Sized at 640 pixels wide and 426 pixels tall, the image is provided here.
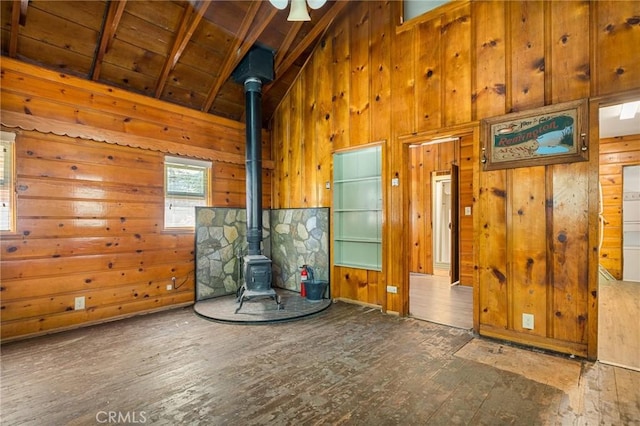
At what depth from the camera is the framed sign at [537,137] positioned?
9.18 ft

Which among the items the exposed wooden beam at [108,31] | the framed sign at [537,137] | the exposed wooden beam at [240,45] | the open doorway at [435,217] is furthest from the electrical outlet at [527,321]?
the exposed wooden beam at [108,31]

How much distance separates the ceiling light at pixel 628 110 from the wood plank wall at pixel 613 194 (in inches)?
53.1

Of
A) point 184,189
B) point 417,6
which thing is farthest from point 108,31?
point 417,6

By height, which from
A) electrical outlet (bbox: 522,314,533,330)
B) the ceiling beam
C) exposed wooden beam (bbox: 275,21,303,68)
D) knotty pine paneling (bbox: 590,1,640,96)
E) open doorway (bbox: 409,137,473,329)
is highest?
exposed wooden beam (bbox: 275,21,303,68)

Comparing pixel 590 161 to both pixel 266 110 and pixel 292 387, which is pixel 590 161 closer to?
pixel 292 387

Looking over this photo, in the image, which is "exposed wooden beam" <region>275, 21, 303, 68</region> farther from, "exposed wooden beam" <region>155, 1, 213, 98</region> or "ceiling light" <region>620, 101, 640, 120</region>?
"ceiling light" <region>620, 101, 640, 120</region>

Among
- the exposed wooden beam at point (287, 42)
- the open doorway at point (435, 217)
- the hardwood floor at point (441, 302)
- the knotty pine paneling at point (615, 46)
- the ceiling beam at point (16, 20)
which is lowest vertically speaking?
the hardwood floor at point (441, 302)

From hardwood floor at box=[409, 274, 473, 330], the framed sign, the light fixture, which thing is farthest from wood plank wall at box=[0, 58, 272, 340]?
the framed sign

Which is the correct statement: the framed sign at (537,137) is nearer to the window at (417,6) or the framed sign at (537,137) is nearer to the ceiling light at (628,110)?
the window at (417,6)

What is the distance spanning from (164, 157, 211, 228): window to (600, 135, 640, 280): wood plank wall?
278 inches

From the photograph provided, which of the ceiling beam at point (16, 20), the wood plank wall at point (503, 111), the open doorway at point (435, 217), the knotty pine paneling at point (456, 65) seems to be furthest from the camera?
the open doorway at point (435, 217)

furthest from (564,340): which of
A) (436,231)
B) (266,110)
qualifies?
(266,110)

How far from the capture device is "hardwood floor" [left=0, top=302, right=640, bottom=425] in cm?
201

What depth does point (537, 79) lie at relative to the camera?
301cm
